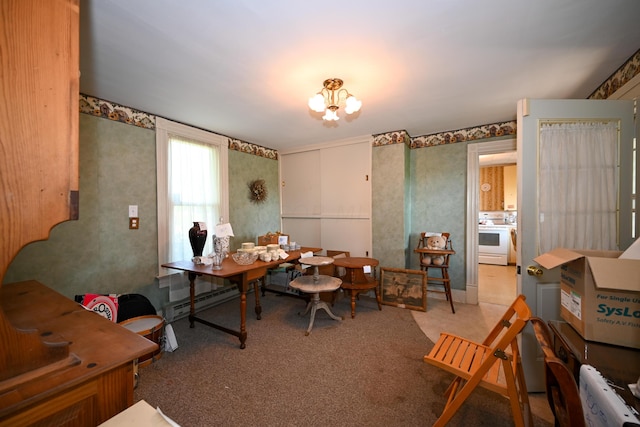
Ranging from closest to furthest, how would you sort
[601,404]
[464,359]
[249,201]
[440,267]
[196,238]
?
[601,404], [464,359], [196,238], [440,267], [249,201]

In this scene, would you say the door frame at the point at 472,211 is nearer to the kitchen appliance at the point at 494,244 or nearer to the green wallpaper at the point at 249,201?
the kitchen appliance at the point at 494,244

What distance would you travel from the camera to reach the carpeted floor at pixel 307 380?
5.27 feet

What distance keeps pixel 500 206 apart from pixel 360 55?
20.5ft

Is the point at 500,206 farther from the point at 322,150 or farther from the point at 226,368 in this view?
the point at 226,368

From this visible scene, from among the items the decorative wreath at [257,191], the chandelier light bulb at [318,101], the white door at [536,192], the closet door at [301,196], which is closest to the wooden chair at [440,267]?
the white door at [536,192]

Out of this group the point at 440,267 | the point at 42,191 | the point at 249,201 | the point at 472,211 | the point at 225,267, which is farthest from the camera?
the point at 249,201

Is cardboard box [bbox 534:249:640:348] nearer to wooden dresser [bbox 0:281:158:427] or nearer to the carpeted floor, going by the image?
the carpeted floor

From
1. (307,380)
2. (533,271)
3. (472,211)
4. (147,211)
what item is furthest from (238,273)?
(472,211)

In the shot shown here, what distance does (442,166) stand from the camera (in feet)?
12.1

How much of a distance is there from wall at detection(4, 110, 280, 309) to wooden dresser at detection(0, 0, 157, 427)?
197 centimetres

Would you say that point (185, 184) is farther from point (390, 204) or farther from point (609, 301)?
point (609, 301)

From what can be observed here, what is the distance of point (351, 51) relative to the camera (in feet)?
5.76

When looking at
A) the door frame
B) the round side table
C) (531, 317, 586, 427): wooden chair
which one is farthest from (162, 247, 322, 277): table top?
the door frame

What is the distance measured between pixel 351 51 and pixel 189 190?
8.23 ft
